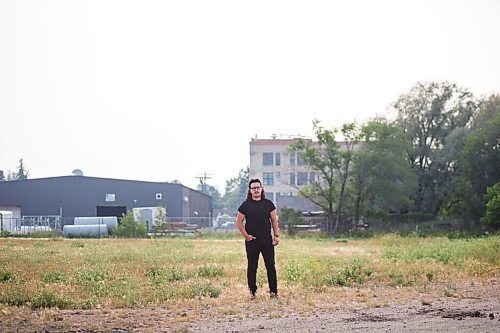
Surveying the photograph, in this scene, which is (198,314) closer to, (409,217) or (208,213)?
(409,217)

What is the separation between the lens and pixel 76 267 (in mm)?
19688

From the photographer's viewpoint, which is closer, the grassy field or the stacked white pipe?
the grassy field

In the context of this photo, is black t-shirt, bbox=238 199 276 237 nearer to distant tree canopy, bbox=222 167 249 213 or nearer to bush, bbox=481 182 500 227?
bush, bbox=481 182 500 227

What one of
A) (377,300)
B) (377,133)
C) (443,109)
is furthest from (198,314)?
(443,109)

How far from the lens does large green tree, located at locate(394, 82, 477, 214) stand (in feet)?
212

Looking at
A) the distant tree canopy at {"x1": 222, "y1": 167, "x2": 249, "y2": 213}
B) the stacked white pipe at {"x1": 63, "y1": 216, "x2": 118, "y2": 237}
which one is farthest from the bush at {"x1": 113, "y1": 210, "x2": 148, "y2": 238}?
the distant tree canopy at {"x1": 222, "y1": 167, "x2": 249, "y2": 213}

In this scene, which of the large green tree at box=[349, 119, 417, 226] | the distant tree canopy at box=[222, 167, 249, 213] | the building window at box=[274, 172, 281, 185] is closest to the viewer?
the large green tree at box=[349, 119, 417, 226]

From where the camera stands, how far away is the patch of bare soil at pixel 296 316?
372 inches

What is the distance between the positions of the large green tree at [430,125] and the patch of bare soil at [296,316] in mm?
52724

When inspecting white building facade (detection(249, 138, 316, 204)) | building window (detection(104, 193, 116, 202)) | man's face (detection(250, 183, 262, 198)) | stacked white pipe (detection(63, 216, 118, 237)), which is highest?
white building facade (detection(249, 138, 316, 204))

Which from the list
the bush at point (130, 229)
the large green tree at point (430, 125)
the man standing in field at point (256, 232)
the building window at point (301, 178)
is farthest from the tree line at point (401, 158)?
the man standing in field at point (256, 232)

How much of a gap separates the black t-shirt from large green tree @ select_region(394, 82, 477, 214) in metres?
52.9

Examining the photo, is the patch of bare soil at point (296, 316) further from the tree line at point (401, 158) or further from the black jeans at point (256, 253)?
the tree line at point (401, 158)

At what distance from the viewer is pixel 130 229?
2175 inches
